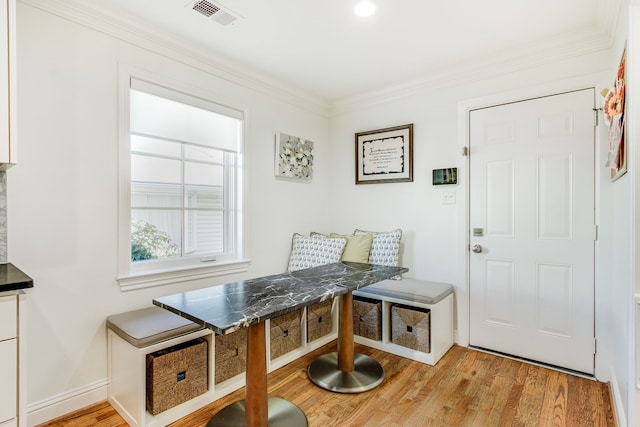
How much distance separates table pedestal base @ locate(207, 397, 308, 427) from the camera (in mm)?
1776

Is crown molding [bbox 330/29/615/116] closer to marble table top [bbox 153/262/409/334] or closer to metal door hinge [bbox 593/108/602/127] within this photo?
metal door hinge [bbox 593/108/602/127]

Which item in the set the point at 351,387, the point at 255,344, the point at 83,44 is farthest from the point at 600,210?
the point at 83,44

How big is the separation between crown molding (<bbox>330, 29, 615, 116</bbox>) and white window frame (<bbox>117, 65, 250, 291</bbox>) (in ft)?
4.84

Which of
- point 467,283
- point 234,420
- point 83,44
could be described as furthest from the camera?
point 467,283

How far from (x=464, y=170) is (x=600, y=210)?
921 mm

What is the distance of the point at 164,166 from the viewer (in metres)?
2.38

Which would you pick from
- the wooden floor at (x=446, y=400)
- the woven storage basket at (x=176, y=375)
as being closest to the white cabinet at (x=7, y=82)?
the woven storage basket at (x=176, y=375)

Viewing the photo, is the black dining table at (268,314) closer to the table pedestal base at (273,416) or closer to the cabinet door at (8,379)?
the table pedestal base at (273,416)

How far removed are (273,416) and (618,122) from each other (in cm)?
240

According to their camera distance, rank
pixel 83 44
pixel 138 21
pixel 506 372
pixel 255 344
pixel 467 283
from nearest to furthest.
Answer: pixel 255 344 < pixel 83 44 < pixel 138 21 < pixel 506 372 < pixel 467 283

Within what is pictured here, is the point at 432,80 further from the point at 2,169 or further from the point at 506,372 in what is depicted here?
the point at 2,169

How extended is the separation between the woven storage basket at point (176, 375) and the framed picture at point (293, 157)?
1.70 m

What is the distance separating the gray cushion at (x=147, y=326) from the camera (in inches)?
68.7

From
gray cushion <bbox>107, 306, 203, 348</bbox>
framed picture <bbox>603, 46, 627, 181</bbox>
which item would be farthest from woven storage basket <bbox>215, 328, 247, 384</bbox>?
framed picture <bbox>603, 46, 627, 181</bbox>
